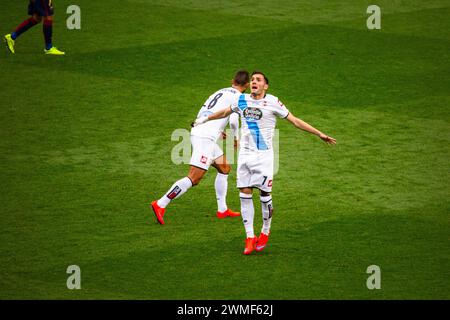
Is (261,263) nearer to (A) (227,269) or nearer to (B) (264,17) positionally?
(A) (227,269)

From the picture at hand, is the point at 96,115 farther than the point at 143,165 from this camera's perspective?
Yes

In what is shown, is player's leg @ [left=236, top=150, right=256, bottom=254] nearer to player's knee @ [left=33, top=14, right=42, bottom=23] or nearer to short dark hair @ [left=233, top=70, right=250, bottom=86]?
short dark hair @ [left=233, top=70, right=250, bottom=86]

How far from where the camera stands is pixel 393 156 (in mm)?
15211

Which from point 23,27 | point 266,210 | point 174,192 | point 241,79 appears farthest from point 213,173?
point 23,27

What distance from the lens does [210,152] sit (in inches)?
488

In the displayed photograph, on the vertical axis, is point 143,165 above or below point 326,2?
below

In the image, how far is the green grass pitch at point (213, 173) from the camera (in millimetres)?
10477

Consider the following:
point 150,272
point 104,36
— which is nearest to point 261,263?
point 150,272

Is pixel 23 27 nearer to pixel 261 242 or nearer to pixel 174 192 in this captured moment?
pixel 174 192

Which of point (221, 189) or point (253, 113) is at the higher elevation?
point (253, 113)

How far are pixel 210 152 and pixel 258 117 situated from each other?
5.25ft

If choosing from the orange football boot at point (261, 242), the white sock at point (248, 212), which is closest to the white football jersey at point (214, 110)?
the white sock at point (248, 212)

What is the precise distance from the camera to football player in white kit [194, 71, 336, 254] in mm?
10969

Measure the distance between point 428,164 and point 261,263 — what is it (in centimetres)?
528
